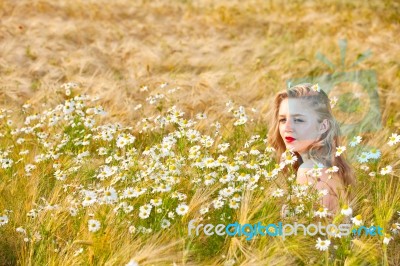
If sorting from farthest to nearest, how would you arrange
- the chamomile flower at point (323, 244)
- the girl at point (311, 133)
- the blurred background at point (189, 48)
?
1. the blurred background at point (189, 48)
2. the girl at point (311, 133)
3. the chamomile flower at point (323, 244)

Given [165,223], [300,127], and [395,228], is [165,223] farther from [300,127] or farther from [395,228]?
[395,228]

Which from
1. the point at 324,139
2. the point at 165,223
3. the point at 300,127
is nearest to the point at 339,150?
the point at 324,139

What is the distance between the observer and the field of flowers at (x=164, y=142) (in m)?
2.76

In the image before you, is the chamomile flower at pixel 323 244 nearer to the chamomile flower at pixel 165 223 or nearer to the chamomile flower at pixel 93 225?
the chamomile flower at pixel 165 223

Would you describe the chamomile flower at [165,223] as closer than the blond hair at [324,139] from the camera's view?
Yes

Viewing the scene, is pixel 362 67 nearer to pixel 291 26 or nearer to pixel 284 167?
pixel 291 26

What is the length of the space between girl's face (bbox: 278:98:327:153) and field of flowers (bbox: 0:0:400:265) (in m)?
0.10

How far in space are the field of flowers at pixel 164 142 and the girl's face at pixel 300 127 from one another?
0.32 feet

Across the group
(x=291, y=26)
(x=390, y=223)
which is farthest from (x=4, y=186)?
(x=291, y=26)

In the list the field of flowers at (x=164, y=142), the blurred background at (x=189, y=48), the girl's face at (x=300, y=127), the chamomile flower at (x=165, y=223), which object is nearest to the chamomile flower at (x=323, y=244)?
the field of flowers at (x=164, y=142)

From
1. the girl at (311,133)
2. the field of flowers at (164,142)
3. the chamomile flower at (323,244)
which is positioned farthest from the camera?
the girl at (311,133)

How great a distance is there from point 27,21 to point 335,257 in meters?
6.01

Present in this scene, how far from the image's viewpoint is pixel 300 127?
3.10 m

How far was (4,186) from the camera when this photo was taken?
11.1 feet
